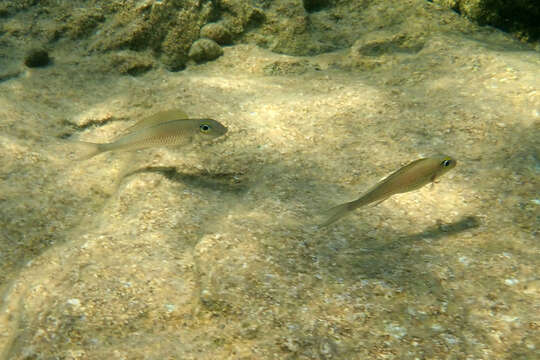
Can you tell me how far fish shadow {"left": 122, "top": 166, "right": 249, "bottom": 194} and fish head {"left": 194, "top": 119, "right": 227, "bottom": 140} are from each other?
378mm

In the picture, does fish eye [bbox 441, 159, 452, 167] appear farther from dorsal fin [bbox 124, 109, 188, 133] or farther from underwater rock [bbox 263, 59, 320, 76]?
underwater rock [bbox 263, 59, 320, 76]

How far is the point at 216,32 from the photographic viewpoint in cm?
571

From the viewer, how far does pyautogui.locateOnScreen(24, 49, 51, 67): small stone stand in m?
5.41

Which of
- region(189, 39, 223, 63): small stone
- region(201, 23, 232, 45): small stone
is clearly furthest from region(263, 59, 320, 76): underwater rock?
region(201, 23, 232, 45): small stone

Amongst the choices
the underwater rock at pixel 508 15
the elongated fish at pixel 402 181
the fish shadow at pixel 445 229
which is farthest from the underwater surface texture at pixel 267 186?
the elongated fish at pixel 402 181

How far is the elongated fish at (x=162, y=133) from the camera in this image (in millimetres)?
3250

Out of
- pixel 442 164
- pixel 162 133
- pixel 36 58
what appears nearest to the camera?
pixel 442 164

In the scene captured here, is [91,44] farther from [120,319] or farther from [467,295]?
[467,295]

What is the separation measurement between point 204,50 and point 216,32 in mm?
408

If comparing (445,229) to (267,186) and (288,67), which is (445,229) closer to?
(267,186)

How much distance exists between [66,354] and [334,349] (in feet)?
4.76

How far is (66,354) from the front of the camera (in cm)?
199

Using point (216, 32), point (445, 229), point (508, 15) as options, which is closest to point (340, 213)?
point (445, 229)

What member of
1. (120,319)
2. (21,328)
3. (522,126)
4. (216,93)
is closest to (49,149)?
(216,93)
